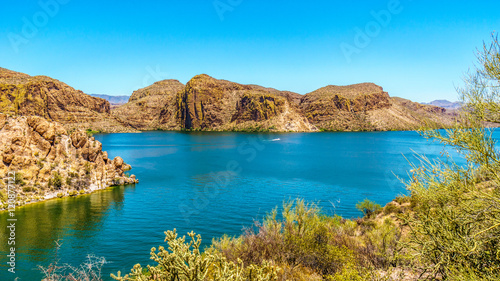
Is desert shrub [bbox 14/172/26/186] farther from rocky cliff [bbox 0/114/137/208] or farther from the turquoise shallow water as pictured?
the turquoise shallow water

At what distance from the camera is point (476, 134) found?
8.41 m

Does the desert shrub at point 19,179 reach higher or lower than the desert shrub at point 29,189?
higher

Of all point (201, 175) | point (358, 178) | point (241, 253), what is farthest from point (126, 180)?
point (358, 178)

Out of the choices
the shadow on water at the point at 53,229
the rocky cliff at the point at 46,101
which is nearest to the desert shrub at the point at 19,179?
the shadow on water at the point at 53,229

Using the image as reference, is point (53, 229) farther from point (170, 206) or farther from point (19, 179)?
point (19, 179)

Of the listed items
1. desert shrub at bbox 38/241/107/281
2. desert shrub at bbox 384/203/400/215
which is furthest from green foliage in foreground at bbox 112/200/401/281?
desert shrub at bbox 384/203/400/215

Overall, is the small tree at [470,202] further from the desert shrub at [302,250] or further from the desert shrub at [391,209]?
the desert shrub at [391,209]

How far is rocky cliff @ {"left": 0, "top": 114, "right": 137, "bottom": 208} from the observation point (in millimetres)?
31625

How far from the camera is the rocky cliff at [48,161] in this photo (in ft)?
104

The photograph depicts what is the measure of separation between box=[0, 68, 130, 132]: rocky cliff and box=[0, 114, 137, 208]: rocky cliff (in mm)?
139192

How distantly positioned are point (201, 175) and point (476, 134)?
46.9 meters

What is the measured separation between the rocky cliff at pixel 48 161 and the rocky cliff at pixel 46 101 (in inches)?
5480

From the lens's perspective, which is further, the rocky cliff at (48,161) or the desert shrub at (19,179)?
the rocky cliff at (48,161)

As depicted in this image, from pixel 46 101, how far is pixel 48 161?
588ft
